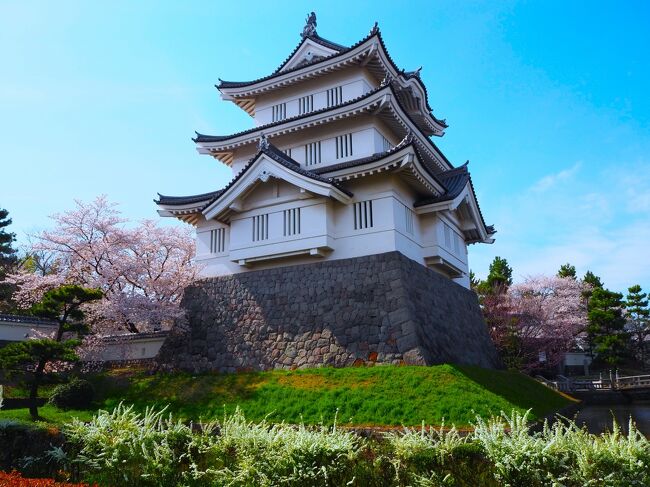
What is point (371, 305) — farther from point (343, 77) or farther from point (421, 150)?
point (343, 77)

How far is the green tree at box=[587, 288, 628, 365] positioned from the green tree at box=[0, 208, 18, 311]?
133 feet

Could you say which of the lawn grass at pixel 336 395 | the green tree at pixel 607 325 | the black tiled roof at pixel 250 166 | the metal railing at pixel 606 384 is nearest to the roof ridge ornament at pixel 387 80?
the black tiled roof at pixel 250 166

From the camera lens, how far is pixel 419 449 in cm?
554

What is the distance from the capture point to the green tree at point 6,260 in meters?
29.3

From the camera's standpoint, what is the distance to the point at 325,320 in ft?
53.3

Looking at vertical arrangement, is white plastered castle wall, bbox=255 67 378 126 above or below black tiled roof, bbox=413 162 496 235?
above

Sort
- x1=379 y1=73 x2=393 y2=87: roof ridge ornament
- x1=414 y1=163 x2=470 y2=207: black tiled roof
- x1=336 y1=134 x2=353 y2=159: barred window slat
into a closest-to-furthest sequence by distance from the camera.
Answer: x1=379 y1=73 x2=393 y2=87: roof ridge ornament
x1=414 y1=163 x2=470 y2=207: black tiled roof
x1=336 y1=134 x2=353 y2=159: barred window slat

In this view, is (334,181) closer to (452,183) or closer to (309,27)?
(452,183)

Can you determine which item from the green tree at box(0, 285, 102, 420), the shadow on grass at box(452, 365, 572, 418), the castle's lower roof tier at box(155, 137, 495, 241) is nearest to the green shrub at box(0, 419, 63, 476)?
the green tree at box(0, 285, 102, 420)

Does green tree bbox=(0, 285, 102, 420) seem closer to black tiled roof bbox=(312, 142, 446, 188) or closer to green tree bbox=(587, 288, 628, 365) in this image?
black tiled roof bbox=(312, 142, 446, 188)

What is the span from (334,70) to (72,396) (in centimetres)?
1614

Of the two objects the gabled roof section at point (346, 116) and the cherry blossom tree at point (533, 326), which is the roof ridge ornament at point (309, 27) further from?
the cherry blossom tree at point (533, 326)

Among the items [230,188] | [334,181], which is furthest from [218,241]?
[334,181]

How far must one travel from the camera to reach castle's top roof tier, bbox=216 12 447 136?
64.8ft
